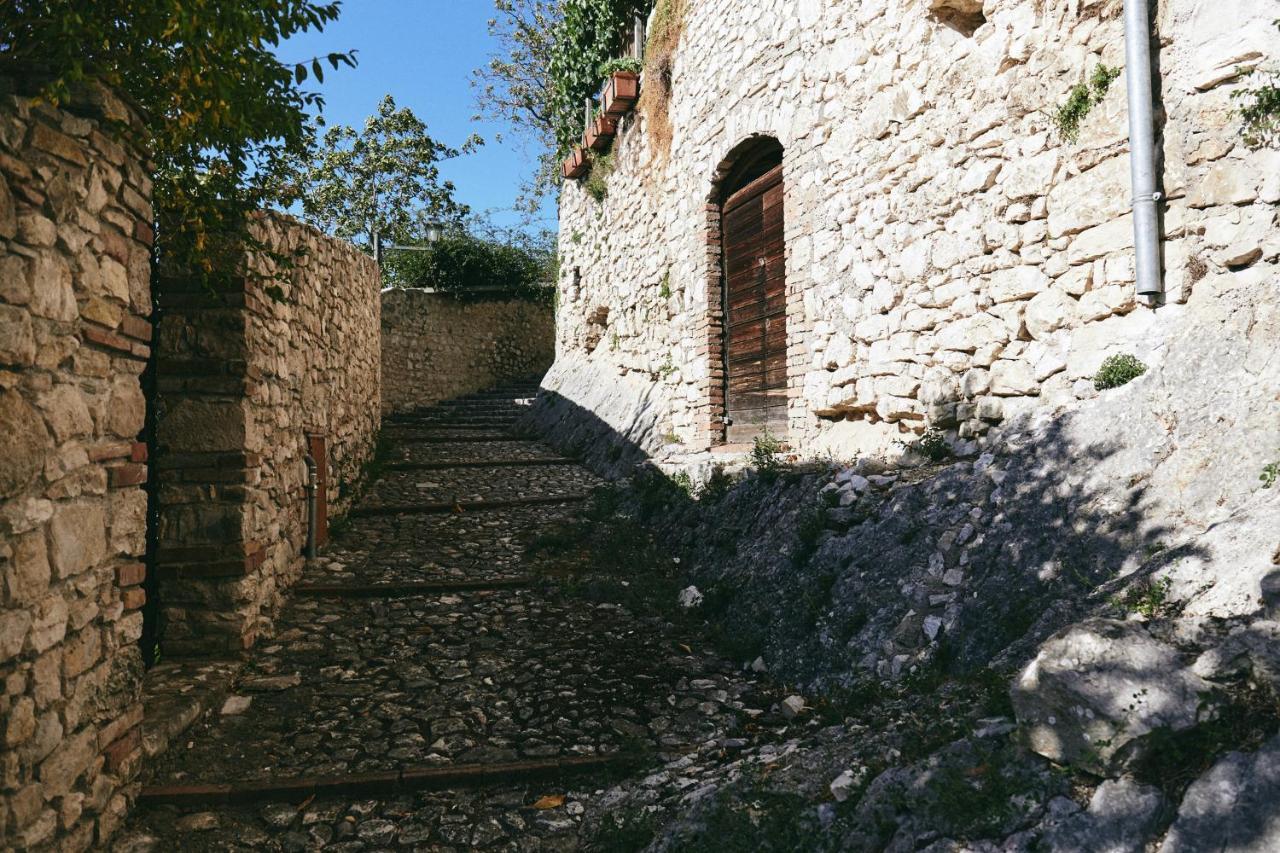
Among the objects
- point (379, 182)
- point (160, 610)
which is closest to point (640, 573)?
→ point (160, 610)

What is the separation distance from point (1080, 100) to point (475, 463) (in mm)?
7291

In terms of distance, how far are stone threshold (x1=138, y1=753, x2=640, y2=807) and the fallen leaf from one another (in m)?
0.13

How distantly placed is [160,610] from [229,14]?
302 centimetres

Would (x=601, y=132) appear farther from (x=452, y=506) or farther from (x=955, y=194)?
(x=955, y=194)

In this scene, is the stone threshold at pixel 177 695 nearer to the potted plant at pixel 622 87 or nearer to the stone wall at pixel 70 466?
the stone wall at pixel 70 466

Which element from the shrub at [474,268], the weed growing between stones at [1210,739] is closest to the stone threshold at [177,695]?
the weed growing between stones at [1210,739]

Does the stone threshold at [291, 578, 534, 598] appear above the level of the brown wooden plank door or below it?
below

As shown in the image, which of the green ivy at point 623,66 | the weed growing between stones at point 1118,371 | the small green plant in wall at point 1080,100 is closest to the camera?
the weed growing between stones at point 1118,371

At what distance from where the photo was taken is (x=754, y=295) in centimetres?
694

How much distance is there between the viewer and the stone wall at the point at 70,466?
234cm

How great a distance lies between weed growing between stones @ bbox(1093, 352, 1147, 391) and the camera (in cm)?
336

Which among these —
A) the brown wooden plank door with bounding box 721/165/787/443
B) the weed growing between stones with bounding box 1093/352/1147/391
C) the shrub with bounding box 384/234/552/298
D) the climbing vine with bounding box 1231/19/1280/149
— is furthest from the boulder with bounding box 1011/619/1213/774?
the shrub with bounding box 384/234/552/298

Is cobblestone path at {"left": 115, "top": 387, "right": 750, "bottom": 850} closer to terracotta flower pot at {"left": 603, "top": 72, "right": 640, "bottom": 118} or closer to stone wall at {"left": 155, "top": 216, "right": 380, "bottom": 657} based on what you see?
stone wall at {"left": 155, "top": 216, "right": 380, "bottom": 657}

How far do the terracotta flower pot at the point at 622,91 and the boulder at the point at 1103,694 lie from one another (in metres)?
8.80
